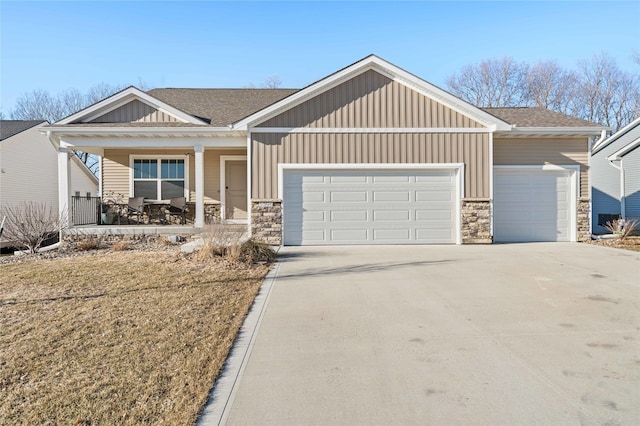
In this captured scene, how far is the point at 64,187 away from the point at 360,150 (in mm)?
9003

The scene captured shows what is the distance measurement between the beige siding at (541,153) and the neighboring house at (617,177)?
7.56m

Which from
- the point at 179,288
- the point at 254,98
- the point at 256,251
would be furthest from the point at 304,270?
the point at 254,98

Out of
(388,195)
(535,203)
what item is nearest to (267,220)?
(388,195)

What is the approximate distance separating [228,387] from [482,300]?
391 cm

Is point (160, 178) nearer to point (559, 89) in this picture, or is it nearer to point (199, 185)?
point (199, 185)

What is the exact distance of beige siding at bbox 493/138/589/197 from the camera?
1176 cm

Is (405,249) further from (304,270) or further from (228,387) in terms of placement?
(228,387)

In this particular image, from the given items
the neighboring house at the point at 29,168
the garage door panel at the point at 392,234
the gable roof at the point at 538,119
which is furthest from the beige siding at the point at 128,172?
the gable roof at the point at 538,119

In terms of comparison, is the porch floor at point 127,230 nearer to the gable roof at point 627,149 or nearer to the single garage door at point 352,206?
the single garage door at point 352,206

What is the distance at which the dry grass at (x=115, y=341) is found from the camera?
8.79 ft

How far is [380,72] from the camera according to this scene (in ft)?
36.7

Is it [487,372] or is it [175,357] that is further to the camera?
[175,357]

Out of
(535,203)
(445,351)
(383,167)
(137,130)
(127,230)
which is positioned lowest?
(445,351)

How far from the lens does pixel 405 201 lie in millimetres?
11320
